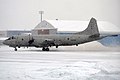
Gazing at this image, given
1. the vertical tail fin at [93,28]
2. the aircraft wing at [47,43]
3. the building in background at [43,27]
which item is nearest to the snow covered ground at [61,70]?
the building in background at [43,27]

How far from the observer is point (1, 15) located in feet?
18.9

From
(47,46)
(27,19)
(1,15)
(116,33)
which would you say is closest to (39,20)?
(27,19)

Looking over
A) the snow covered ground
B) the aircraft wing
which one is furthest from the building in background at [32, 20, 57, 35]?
the aircraft wing

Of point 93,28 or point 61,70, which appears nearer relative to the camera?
point 61,70

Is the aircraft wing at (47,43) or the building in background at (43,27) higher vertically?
the building in background at (43,27)

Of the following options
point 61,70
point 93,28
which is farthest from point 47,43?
point 61,70

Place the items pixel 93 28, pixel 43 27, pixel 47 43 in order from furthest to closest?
pixel 47 43 → pixel 93 28 → pixel 43 27

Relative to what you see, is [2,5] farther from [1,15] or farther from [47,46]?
[47,46]

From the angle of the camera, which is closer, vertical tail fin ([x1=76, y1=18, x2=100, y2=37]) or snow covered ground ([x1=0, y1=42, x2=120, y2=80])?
snow covered ground ([x1=0, y1=42, x2=120, y2=80])

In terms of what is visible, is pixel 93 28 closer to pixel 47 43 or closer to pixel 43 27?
pixel 43 27

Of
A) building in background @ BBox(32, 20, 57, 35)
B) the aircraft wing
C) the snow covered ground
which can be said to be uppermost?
building in background @ BBox(32, 20, 57, 35)

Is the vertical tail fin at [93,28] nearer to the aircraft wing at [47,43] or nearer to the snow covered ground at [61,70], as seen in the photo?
the snow covered ground at [61,70]

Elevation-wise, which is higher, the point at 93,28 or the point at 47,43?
the point at 93,28

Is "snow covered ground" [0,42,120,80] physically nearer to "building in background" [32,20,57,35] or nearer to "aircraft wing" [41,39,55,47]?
"building in background" [32,20,57,35]
